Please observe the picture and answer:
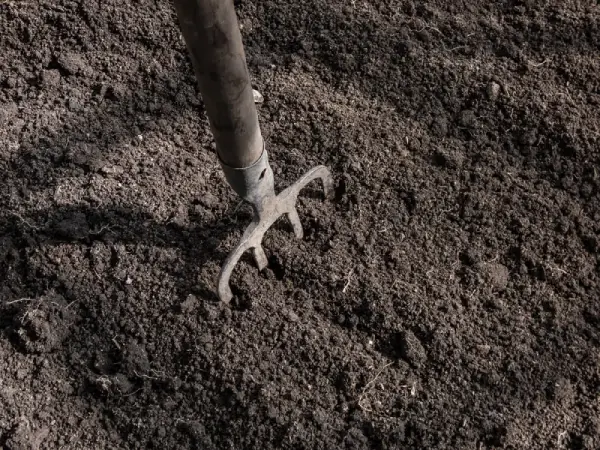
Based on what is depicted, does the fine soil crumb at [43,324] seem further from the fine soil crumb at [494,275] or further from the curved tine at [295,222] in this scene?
the fine soil crumb at [494,275]

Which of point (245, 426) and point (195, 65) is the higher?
point (195, 65)

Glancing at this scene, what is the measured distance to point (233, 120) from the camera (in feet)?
5.81

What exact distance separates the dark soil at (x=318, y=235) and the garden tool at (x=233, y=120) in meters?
0.14

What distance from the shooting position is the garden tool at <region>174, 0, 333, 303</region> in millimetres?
1514

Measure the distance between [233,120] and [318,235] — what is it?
0.76m

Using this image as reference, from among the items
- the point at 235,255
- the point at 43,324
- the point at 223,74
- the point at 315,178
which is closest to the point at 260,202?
the point at 235,255

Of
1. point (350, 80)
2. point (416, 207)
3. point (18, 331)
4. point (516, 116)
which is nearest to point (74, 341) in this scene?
point (18, 331)

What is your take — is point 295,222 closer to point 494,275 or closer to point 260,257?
point 260,257

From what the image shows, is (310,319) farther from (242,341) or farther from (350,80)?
(350,80)

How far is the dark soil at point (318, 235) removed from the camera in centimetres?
216

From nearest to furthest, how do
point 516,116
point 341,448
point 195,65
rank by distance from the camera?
point 195,65, point 341,448, point 516,116

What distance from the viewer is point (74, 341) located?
7.50 ft

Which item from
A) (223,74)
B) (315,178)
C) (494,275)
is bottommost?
(494,275)

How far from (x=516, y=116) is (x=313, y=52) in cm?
83
